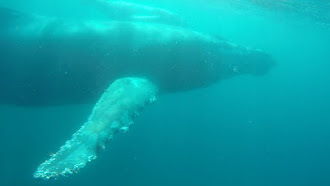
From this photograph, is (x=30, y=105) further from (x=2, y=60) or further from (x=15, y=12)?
(x=15, y=12)

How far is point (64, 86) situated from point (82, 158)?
4587 millimetres

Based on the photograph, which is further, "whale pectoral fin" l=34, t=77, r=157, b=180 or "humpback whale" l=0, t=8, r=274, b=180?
"humpback whale" l=0, t=8, r=274, b=180

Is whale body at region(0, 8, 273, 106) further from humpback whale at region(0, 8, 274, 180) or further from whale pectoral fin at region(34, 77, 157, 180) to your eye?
whale pectoral fin at region(34, 77, 157, 180)

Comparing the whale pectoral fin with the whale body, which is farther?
the whale body

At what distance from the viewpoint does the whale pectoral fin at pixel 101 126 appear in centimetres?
525

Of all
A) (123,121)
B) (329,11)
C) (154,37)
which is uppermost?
(329,11)

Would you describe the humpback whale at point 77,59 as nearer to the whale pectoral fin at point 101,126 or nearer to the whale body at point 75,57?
the whale body at point 75,57

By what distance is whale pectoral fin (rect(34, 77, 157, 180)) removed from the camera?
207 inches

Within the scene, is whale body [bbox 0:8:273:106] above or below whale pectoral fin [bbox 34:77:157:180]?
above

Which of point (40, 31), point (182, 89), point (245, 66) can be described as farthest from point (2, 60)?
point (245, 66)

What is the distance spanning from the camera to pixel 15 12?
974 centimetres

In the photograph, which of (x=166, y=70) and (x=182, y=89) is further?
(x=182, y=89)

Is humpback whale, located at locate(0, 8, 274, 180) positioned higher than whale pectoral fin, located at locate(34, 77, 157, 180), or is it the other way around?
humpback whale, located at locate(0, 8, 274, 180)

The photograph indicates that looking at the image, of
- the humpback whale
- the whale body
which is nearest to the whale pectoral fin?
the humpback whale
